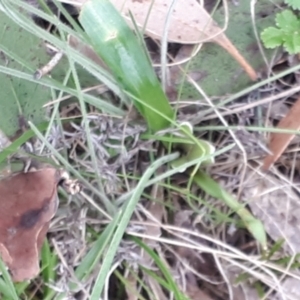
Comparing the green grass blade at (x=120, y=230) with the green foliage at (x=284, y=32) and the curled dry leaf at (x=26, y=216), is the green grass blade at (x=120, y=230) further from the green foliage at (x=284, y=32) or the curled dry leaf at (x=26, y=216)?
the green foliage at (x=284, y=32)

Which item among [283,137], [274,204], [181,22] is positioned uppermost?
[181,22]

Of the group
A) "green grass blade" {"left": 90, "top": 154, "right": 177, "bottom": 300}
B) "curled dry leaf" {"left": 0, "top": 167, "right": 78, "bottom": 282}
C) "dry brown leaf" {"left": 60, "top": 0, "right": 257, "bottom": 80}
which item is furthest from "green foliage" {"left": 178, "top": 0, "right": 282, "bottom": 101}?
"curled dry leaf" {"left": 0, "top": 167, "right": 78, "bottom": 282}

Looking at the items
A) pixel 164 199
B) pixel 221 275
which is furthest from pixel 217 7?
pixel 221 275

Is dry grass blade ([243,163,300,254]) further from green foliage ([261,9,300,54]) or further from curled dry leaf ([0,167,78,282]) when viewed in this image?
curled dry leaf ([0,167,78,282])

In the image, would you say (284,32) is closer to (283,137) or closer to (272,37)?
(272,37)

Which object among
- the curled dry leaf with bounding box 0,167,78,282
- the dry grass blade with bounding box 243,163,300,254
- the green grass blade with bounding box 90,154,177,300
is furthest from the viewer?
the dry grass blade with bounding box 243,163,300,254

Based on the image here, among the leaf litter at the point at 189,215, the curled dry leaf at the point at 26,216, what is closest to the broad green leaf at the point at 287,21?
the leaf litter at the point at 189,215

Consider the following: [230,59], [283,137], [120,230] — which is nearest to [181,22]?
[230,59]
